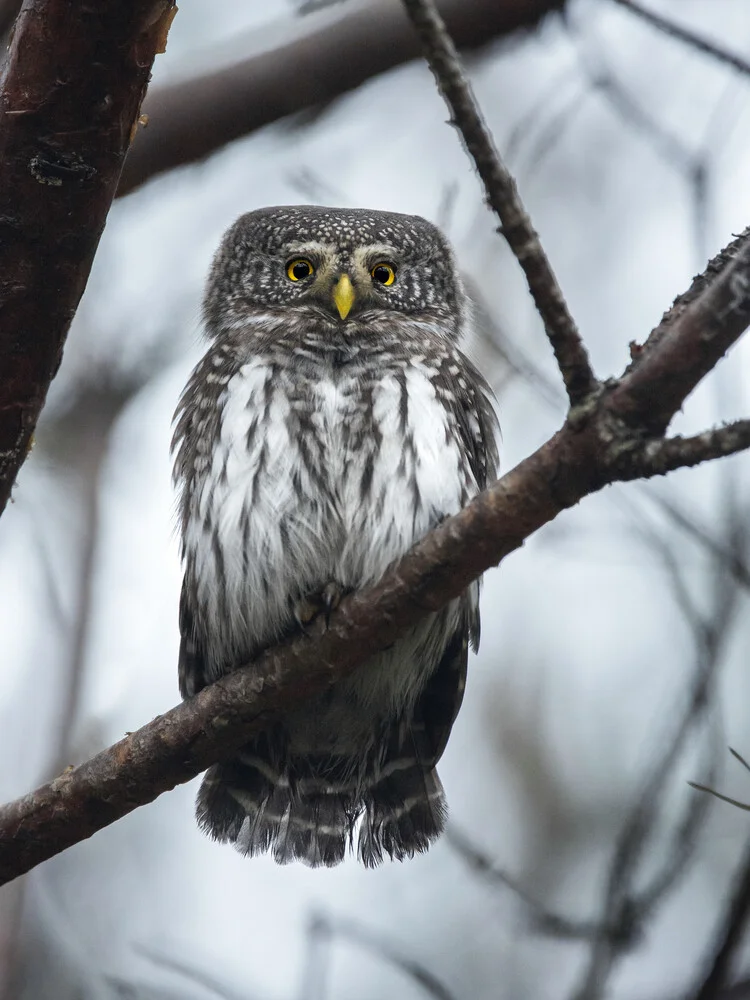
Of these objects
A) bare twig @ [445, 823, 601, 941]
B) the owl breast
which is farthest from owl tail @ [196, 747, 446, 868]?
the owl breast

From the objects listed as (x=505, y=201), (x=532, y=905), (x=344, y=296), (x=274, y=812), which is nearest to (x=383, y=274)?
(x=344, y=296)

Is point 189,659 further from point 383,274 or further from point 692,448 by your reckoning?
point 692,448

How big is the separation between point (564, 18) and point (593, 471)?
261 cm

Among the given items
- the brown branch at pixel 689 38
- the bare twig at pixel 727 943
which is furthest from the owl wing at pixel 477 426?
the bare twig at pixel 727 943

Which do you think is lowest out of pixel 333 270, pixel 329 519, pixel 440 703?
pixel 440 703

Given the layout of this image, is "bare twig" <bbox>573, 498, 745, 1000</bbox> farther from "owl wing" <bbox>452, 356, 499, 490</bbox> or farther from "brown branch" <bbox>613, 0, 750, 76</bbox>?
"brown branch" <bbox>613, 0, 750, 76</bbox>

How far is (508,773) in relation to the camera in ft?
22.0

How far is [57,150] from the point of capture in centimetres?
256

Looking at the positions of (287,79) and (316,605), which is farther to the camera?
(287,79)

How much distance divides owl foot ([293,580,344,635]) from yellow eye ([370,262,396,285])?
58.3 inches

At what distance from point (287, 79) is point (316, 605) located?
6.26ft

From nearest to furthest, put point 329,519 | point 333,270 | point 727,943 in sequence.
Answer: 1. point 727,943
2. point 329,519
3. point 333,270

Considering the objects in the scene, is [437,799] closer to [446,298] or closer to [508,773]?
[446,298]

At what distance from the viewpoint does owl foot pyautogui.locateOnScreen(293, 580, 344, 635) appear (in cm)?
320
